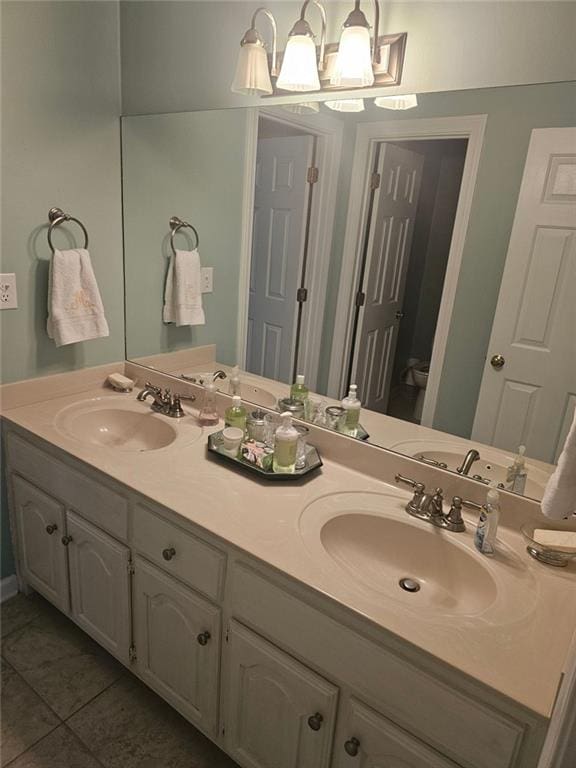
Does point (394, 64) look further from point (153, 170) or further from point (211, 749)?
point (211, 749)

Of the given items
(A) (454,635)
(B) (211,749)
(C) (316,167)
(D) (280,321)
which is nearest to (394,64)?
(C) (316,167)

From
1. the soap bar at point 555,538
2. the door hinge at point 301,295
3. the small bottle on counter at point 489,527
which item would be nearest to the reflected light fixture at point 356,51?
the door hinge at point 301,295

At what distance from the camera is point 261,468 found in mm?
1372

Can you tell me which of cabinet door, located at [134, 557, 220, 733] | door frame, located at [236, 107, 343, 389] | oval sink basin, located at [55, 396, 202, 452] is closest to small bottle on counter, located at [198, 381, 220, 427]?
oval sink basin, located at [55, 396, 202, 452]

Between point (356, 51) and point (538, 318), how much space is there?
777 mm

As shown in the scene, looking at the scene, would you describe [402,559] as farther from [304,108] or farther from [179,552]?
[304,108]

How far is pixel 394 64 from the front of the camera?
1249mm

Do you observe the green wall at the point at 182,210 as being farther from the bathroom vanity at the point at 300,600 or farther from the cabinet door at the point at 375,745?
the cabinet door at the point at 375,745

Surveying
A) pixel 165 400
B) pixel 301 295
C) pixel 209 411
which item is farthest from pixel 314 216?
pixel 165 400

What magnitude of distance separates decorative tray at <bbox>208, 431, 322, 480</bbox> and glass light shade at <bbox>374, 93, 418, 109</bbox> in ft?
3.13

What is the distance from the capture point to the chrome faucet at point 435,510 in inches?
47.1

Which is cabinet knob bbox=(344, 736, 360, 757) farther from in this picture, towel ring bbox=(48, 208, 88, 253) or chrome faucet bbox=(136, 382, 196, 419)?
towel ring bbox=(48, 208, 88, 253)

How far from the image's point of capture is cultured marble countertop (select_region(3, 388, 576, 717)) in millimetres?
834

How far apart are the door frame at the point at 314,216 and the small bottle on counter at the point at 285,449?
0.29 metres
